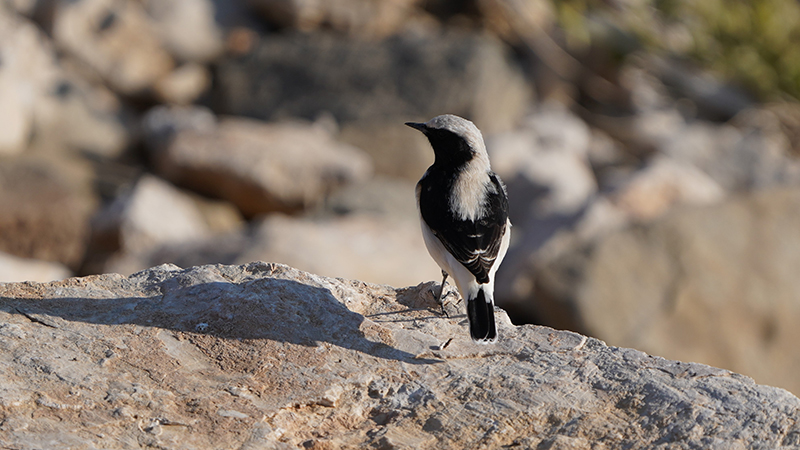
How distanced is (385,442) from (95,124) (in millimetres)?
11259

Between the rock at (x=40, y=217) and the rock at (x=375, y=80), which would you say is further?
the rock at (x=375, y=80)

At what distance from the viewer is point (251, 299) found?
13.8ft

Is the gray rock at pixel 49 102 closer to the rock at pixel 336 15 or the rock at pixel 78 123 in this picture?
the rock at pixel 78 123

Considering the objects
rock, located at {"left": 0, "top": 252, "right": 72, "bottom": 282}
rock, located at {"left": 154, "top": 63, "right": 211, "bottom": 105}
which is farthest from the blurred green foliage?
rock, located at {"left": 0, "top": 252, "right": 72, "bottom": 282}

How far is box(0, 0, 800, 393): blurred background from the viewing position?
834cm

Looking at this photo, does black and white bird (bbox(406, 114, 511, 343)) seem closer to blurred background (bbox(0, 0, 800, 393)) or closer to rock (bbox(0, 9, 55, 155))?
blurred background (bbox(0, 0, 800, 393))

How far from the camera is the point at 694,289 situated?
8211 millimetres

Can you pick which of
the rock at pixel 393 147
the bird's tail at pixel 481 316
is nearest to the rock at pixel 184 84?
the rock at pixel 393 147

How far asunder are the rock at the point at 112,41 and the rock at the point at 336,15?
2.30m

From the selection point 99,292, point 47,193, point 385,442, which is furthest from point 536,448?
point 47,193

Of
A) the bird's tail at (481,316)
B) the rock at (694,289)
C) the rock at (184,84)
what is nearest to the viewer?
the bird's tail at (481,316)

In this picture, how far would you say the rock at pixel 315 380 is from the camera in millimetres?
3375

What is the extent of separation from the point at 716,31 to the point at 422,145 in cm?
735

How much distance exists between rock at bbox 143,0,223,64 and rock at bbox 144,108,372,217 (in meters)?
3.20
